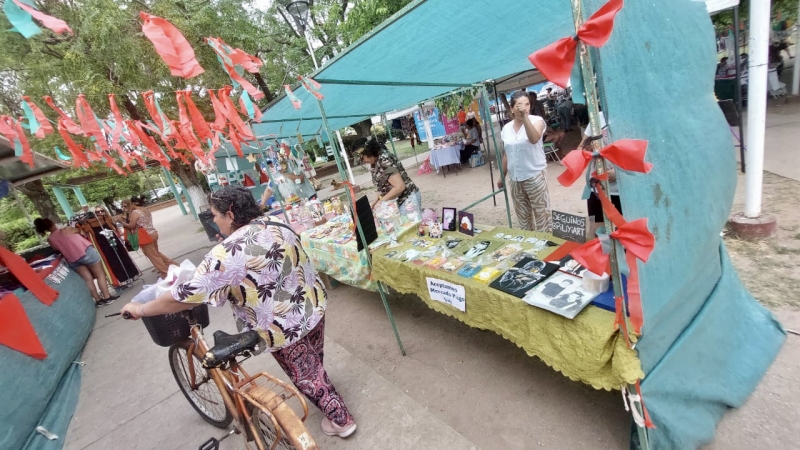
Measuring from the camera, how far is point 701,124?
1547 millimetres

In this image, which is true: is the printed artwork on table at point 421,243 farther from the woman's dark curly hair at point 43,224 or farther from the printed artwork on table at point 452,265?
the woman's dark curly hair at point 43,224

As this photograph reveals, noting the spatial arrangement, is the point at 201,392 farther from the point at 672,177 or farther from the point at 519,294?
the point at 672,177

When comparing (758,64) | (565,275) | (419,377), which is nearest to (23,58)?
(419,377)

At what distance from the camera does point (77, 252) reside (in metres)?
5.70

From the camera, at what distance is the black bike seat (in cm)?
191

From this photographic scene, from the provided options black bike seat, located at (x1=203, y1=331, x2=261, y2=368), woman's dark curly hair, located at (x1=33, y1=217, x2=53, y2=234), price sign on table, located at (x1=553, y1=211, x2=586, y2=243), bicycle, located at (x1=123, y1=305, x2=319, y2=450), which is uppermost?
woman's dark curly hair, located at (x1=33, y1=217, x2=53, y2=234)

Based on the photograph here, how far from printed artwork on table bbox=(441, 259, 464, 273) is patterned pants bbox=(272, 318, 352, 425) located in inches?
39.5

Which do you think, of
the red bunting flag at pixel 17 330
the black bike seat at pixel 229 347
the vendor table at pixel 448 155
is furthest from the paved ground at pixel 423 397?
the vendor table at pixel 448 155

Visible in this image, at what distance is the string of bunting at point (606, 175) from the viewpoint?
3.34 ft

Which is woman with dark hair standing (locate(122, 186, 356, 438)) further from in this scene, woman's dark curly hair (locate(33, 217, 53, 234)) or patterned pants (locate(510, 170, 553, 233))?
woman's dark curly hair (locate(33, 217, 53, 234))

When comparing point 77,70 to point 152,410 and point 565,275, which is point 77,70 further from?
point 565,275

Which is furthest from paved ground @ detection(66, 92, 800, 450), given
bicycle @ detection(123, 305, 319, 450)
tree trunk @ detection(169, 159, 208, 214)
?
tree trunk @ detection(169, 159, 208, 214)

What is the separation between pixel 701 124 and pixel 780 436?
166 centimetres

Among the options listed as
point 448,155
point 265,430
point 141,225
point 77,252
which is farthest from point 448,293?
point 448,155
